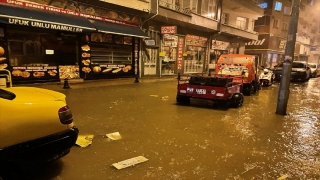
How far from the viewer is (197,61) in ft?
78.2

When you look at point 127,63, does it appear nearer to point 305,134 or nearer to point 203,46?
point 203,46

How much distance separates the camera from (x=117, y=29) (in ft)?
47.6

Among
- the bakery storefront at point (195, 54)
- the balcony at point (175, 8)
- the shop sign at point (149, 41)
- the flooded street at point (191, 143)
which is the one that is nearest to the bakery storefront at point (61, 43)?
the shop sign at point (149, 41)

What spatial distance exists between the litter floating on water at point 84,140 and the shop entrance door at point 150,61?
13.1 meters

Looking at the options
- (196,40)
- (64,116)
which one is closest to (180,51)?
(196,40)

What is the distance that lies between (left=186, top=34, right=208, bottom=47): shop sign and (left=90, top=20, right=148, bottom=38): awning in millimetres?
6577

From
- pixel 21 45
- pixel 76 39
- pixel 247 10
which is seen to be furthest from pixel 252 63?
pixel 247 10

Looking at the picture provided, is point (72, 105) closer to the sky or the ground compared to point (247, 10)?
closer to the ground

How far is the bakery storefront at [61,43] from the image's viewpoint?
10828 mm

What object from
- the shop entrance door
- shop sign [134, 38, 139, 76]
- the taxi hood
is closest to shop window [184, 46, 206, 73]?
the shop entrance door

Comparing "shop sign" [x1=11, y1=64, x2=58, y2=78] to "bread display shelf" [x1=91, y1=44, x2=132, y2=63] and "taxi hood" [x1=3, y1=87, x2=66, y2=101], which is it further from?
"taxi hood" [x1=3, y1=87, x2=66, y2=101]

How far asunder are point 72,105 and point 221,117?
4.86 m

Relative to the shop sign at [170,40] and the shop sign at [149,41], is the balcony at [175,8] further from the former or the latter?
the shop sign at [149,41]

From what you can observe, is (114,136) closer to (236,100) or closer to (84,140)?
(84,140)
